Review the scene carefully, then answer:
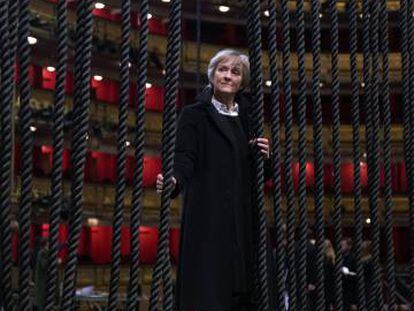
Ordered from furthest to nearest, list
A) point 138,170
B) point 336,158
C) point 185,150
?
point 185,150
point 336,158
point 138,170

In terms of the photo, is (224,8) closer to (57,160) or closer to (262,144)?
(262,144)

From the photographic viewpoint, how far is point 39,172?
79.8 feet

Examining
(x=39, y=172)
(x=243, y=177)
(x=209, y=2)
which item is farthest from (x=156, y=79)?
(x=243, y=177)

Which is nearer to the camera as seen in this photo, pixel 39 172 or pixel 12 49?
pixel 12 49

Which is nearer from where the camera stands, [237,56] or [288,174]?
[288,174]

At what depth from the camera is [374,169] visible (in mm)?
3080

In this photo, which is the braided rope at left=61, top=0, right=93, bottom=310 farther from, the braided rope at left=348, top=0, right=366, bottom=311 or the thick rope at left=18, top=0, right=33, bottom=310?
the braided rope at left=348, top=0, right=366, bottom=311

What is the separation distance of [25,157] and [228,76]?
1645 mm

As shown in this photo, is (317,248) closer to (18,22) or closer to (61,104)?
(61,104)

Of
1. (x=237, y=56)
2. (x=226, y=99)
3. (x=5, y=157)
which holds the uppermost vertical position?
(x=237, y=56)

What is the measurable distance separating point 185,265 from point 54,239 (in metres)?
1.30

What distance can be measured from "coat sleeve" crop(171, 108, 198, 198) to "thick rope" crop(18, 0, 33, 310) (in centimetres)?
118

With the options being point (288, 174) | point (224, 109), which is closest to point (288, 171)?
point (288, 174)

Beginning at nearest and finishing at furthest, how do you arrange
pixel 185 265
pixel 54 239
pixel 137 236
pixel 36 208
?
pixel 54 239 → pixel 137 236 → pixel 185 265 → pixel 36 208
